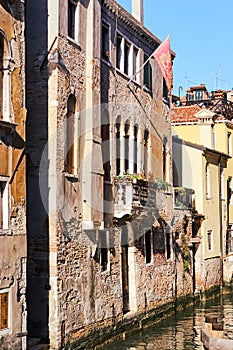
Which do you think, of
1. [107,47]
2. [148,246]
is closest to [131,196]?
[148,246]

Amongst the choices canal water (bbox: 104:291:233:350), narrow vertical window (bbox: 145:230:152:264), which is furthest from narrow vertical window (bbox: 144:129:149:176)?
canal water (bbox: 104:291:233:350)

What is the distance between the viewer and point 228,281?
29531 millimetres

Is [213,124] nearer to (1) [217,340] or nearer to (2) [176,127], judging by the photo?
(2) [176,127]

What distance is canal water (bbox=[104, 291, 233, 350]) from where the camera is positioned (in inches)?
693

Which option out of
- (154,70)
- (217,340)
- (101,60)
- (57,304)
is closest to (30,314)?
(57,304)

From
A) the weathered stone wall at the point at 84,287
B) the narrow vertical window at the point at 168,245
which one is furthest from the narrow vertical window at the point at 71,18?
the narrow vertical window at the point at 168,245

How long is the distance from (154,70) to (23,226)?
36.2 feet

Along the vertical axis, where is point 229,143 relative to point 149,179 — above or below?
above

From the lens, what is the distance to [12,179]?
12.9 m

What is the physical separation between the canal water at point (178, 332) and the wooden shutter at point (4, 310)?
481 centimetres

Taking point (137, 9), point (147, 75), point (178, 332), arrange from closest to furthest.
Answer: point (178, 332), point (147, 75), point (137, 9)

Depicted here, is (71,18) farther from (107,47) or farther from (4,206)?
(4,206)

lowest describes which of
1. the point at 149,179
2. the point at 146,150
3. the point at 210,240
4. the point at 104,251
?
the point at 104,251

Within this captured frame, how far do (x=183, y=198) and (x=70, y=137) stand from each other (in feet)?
34.0
